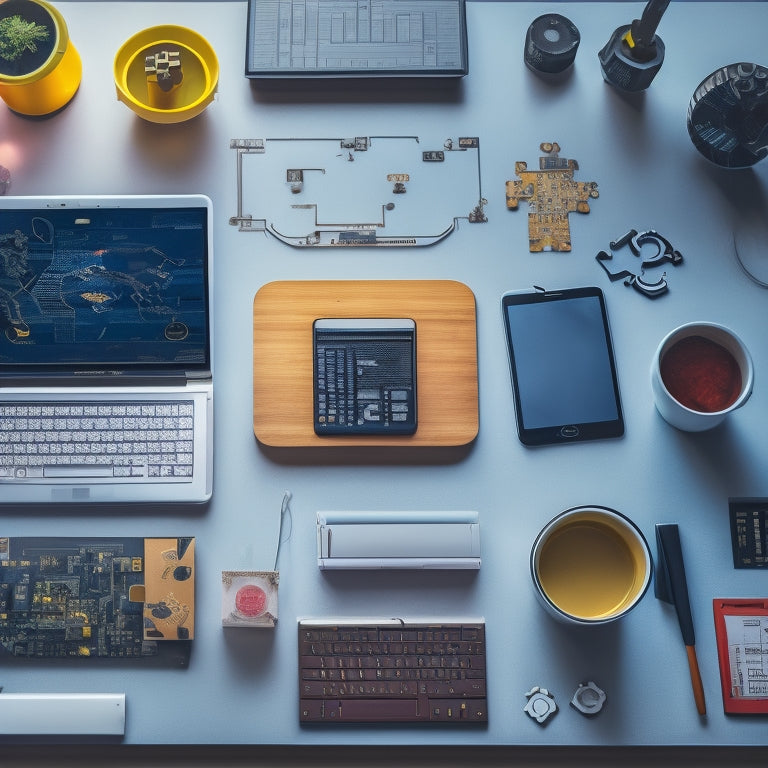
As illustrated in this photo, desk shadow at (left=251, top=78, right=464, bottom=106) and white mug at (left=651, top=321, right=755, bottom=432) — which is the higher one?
desk shadow at (left=251, top=78, right=464, bottom=106)

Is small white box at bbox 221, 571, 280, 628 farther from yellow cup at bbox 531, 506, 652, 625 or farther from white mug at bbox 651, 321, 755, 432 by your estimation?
white mug at bbox 651, 321, 755, 432

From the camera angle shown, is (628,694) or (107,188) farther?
(107,188)

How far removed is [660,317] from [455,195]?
401mm

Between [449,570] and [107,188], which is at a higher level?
[107,188]

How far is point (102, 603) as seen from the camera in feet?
4.10

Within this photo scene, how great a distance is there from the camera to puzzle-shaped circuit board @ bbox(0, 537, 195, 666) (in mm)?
1240

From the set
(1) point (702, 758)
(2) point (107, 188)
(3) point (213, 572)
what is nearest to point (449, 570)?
(3) point (213, 572)

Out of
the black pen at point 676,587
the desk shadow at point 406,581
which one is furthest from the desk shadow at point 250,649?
the black pen at point 676,587

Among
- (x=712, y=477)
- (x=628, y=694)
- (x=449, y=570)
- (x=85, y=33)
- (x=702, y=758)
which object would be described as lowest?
(x=702, y=758)

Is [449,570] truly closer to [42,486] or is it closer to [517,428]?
[517,428]

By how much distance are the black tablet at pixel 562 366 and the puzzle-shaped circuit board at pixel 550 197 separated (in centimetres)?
9

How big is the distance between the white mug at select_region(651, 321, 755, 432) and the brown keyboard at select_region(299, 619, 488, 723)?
0.45 meters

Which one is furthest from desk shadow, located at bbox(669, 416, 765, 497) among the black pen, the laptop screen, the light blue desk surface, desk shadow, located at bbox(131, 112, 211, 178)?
desk shadow, located at bbox(131, 112, 211, 178)

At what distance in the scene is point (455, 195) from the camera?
1.37 m
